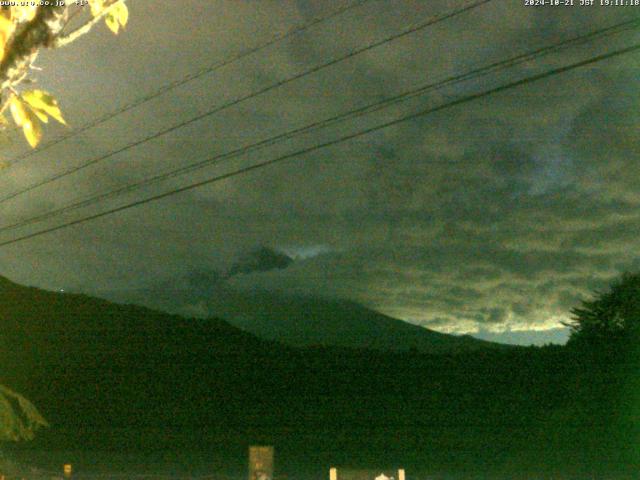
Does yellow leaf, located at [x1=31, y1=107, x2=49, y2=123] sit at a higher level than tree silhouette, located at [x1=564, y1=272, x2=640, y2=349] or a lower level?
lower

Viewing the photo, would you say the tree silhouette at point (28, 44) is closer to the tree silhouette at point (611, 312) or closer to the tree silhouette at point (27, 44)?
the tree silhouette at point (27, 44)

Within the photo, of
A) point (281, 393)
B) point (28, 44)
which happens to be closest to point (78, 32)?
point (28, 44)

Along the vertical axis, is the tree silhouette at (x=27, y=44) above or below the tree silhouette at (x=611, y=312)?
below

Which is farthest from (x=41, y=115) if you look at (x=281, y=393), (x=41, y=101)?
(x=281, y=393)

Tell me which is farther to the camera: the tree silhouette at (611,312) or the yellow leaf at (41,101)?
the tree silhouette at (611,312)

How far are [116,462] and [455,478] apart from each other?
10302 millimetres

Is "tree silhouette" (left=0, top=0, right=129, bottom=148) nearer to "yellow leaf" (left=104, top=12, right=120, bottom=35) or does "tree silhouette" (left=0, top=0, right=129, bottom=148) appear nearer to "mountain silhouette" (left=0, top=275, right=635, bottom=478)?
"yellow leaf" (left=104, top=12, right=120, bottom=35)

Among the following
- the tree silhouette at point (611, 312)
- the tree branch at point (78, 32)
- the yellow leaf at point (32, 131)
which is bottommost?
the yellow leaf at point (32, 131)

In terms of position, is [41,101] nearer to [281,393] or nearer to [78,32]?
[78,32]

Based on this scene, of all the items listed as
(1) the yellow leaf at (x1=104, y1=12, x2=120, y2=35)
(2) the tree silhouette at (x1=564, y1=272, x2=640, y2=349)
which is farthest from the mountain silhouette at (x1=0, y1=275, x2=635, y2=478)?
(1) the yellow leaf at (x1=104, y1=12, x2=120, y2=35)

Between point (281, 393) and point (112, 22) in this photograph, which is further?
point (281, 393)

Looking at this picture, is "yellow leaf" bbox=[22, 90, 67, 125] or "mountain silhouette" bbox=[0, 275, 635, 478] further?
"mountain silhouette" bbox=[0, 275, 635, 478]

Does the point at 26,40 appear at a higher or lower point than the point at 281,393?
lower

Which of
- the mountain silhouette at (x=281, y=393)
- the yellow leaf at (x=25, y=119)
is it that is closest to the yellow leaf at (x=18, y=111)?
the yellow leaf at (x=25, y=119)
